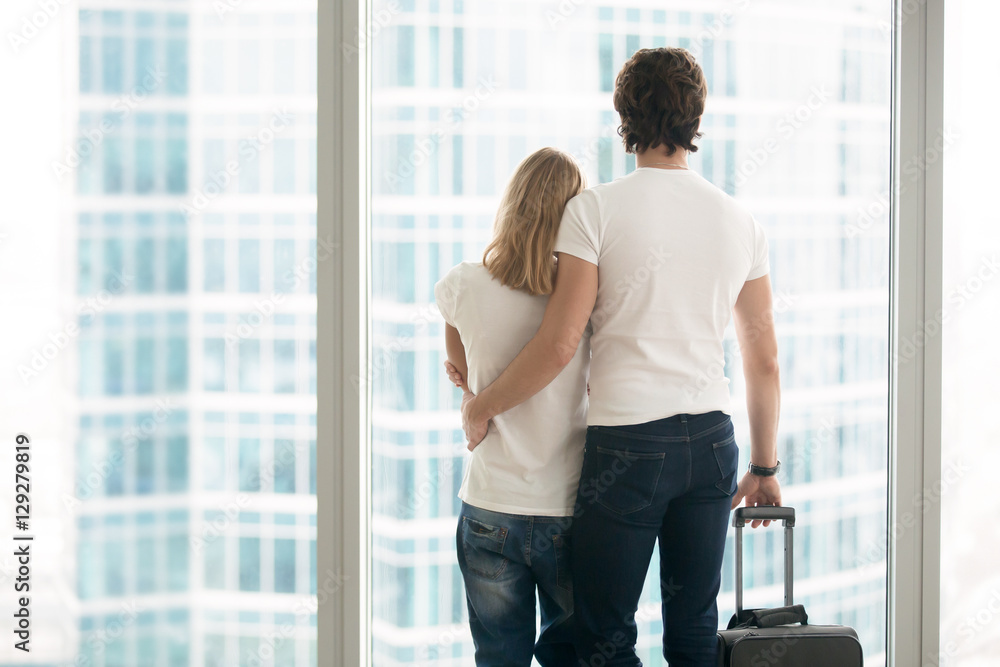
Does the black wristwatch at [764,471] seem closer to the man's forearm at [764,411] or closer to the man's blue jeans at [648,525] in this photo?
the man's forearm at [764,411]

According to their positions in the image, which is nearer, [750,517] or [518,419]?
[518,419]

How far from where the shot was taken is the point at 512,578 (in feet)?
3.83

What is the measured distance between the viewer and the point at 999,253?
1.58 meters

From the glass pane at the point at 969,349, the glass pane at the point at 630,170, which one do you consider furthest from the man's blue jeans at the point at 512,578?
the glass pane at the point at 969,349

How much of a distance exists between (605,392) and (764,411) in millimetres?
419

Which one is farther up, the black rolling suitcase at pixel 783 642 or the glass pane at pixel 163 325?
the glass pane at pixel 163 325

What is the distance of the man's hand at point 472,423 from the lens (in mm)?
1202

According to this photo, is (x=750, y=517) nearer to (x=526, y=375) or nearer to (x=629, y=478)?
→ (x=629, y=478)

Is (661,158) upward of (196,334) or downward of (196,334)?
upward

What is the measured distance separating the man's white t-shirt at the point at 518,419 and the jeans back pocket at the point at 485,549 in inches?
1.6

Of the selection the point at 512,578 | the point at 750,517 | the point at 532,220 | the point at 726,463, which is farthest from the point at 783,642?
the point at 532,220

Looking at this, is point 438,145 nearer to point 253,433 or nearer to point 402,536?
point 253,433

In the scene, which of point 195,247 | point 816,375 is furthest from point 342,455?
point 816,375

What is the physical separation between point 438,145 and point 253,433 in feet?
2.71
